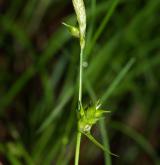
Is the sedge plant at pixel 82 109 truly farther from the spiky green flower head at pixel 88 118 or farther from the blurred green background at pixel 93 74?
the blurred green background at pixel 93 74

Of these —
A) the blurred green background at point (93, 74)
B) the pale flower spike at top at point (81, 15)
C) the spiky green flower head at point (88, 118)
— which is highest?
the pale flower spike at top at point (81, 15)

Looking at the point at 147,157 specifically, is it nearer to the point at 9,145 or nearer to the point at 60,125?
the point at 60,125

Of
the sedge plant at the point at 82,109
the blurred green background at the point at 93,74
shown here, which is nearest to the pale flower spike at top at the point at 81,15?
the sedge plant at the point at 82,109

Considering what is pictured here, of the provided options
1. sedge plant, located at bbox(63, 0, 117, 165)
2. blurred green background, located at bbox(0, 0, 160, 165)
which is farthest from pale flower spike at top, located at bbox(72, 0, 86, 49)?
blurred green background, located at bbox(0, 0, 160, 165)

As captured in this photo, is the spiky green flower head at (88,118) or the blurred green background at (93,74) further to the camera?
the blurred green background at (93,74)

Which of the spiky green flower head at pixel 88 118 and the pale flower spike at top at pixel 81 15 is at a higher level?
the pale flower spike at top at pixel 81 15

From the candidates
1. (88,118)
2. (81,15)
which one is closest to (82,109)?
(88,118)

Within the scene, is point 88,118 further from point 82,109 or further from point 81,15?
point 81,15
